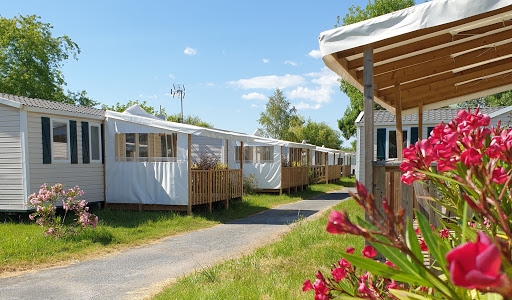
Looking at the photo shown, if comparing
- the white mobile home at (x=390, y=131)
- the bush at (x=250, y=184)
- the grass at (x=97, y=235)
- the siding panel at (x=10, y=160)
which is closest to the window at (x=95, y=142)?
the grass at (x=97, y=235)

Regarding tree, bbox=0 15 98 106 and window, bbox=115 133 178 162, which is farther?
tree, bbox=0 15 98 106

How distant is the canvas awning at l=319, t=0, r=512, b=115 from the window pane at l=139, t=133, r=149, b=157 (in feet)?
25.9

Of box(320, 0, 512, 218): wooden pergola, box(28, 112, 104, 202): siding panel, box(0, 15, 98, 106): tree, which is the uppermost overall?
box(0, 15, 98, 106): tree

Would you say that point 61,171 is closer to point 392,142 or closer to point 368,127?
point 368,127

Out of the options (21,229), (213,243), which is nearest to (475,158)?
(213,243)

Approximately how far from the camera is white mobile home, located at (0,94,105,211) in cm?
1076

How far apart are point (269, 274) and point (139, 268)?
101 inches

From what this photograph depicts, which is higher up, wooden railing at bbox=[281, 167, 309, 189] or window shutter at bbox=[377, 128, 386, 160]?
window shutter at bbox=[377, 128, 386, 160]

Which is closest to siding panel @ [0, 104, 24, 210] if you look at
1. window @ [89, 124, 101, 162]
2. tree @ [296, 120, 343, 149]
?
window @ [89, 124, 101, 162]

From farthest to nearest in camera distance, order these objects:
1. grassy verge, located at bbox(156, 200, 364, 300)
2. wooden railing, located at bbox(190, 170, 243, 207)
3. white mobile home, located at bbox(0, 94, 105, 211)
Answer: wooden railing, located at bbox(190, 170, 243, 207)
white mobile home, located at bbox(0, 94, 105, 211)
grassy verge, located at bbox(156, 200, 364, 300)

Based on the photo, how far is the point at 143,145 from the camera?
43.6 ft

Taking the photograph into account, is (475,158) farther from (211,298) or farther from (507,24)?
(507,24)

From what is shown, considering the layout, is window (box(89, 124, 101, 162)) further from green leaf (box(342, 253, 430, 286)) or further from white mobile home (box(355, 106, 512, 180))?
green leaf (box(342, 253, 430, 286))

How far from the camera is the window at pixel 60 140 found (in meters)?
11.7
